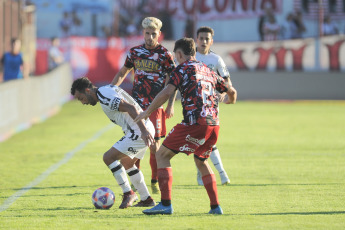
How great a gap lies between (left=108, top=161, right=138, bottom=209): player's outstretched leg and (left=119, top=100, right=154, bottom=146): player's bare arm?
661 mm

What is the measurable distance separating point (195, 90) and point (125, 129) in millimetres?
1133

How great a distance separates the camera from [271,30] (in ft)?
104

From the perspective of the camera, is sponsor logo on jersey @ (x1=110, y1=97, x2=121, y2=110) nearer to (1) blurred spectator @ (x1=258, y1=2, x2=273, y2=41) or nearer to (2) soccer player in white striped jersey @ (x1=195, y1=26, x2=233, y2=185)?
(2) soccer player in white striped jersey @ (x1=195, y1=26, x2=233, y2=185)

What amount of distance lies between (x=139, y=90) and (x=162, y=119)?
487 millimetres

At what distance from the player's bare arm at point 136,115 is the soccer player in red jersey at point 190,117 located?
115mm

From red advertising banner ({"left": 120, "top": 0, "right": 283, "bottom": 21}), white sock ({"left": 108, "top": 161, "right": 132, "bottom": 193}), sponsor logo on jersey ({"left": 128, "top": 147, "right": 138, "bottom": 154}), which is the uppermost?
red advertising banner ({"left": 120, "top": 0, "right": 283, "bottom": 21})

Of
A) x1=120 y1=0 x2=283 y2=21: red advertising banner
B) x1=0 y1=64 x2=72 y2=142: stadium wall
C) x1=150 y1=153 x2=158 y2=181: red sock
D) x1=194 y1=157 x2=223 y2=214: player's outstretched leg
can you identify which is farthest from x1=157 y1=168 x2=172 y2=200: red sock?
x1=120 y1=0 x2=283 y2=21: red advertising banner

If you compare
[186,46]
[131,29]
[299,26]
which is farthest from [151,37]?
[131,29]

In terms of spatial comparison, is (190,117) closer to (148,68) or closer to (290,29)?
(148,68)

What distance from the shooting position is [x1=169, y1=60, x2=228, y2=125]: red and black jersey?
302 inches

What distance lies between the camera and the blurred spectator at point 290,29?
104ft

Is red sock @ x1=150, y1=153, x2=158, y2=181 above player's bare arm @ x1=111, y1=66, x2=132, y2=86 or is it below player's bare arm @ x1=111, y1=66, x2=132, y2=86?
below

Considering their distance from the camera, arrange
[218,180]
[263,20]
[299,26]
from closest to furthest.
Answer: [218,180] → [299,26] → [263,20]

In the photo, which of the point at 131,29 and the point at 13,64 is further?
the point at 131,29
